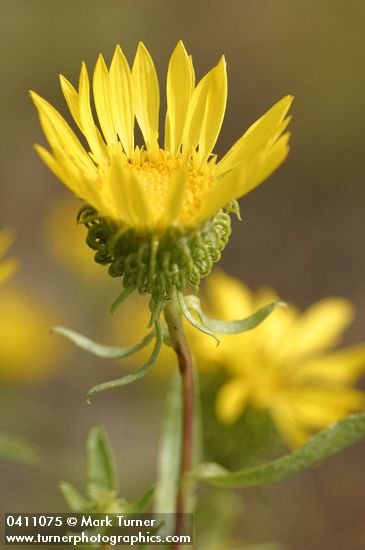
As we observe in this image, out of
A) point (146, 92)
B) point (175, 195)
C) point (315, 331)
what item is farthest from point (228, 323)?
point (315, 331)

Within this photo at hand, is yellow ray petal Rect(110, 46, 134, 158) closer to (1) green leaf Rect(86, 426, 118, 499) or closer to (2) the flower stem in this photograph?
(2) the flower stem

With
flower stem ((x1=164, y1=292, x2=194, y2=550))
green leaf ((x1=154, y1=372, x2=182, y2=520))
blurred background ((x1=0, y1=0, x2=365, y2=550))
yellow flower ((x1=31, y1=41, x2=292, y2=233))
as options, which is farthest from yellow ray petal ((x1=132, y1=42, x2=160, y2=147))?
blurred background ((x1=0, y1=0, x2=365, y2=550))

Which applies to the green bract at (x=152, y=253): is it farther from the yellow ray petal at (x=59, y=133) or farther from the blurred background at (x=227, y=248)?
the blurred background at (x=227, y=248)

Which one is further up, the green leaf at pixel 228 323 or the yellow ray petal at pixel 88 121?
the yellow ray petal at pixel 88 121

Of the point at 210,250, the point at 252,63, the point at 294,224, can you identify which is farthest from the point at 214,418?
the point at 252,63

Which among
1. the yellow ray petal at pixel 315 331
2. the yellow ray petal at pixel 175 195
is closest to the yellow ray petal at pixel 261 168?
the yellow ray petal at pixel 175 195
